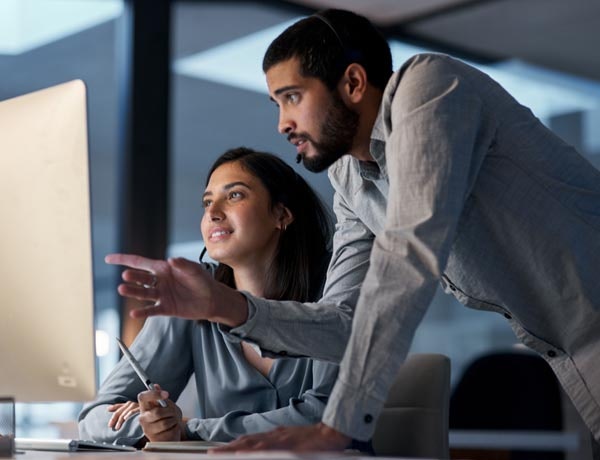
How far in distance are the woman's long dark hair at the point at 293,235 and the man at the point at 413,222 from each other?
39cm

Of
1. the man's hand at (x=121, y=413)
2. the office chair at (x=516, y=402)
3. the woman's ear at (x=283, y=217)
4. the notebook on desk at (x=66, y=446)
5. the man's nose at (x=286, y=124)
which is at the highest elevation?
the man's nose at (x=286, y=124)

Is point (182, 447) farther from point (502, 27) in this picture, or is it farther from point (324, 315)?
point (502, 27)

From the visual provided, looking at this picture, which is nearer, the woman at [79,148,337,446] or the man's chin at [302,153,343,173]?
the man's chin at [302,153,343,173]

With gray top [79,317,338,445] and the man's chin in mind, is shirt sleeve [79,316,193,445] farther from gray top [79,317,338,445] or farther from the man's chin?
the man's chin

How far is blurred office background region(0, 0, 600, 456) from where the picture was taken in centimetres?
427

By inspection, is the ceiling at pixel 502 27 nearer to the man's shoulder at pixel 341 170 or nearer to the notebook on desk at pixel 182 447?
the man's shoulder at pixel 341 170

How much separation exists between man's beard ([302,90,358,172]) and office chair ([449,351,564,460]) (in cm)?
314

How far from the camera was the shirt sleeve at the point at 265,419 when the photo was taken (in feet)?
6.13

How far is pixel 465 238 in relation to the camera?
1.53m

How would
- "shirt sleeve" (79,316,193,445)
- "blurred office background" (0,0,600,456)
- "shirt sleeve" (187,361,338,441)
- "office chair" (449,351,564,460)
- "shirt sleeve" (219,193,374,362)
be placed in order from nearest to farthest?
"shirt sleeve" (219,193,374,362)
"shirt sleeve" (187,361,338,441)
"shirt sleeve" (79,316,193,445)
"blurred office background" (0,0,600,456)
"office chair" (449,351,564,460)

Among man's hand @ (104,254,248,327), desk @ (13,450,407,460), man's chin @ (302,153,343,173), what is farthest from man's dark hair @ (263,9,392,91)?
desk @ (13,450,407,460)

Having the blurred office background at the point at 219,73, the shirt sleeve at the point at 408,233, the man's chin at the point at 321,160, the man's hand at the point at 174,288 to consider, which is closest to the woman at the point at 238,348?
the man's hand at the point at 174,288

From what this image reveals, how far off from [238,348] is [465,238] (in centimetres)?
70

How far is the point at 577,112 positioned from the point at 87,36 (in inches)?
89.0
